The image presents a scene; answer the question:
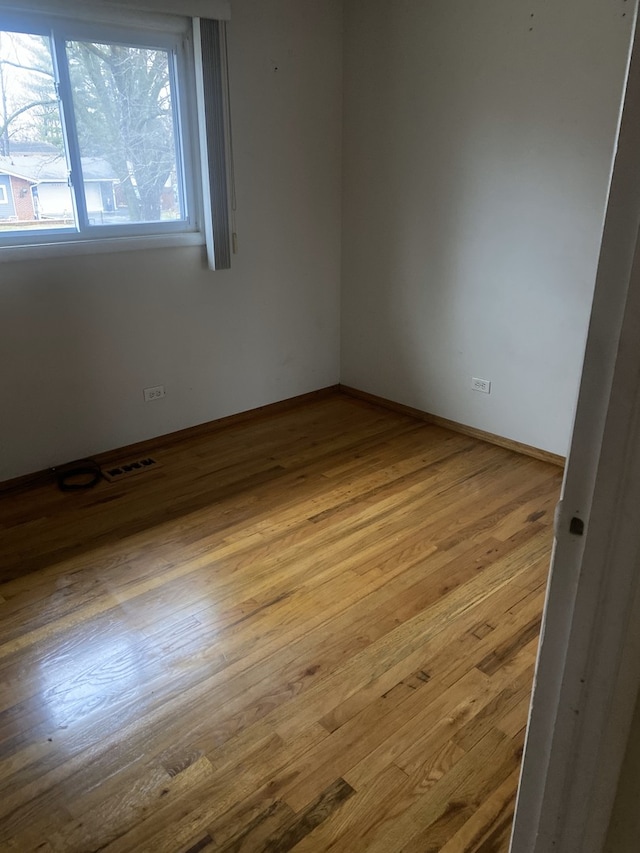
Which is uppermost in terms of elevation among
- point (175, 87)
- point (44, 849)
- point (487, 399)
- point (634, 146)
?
point (175, 87)

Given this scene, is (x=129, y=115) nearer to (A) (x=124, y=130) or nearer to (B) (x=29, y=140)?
(A) (x=124, y=130)

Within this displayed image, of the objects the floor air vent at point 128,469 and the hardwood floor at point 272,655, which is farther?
the floor air vent at point 128,469

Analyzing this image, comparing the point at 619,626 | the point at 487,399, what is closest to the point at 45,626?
the point at 619,626

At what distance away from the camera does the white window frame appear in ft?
9.37

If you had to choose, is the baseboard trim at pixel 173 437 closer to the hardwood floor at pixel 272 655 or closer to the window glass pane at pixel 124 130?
the hardwood floor at pixel 272 655

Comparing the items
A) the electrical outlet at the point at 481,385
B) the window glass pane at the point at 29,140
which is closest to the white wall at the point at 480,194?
the electrical outlet at the point at 481,385

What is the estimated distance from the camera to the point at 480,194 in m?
3.37

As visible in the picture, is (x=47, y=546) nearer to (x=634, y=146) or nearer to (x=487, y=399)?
(x=487, y=399)

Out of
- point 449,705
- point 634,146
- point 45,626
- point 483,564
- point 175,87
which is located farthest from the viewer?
point 175,87

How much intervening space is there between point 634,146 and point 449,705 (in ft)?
5.58

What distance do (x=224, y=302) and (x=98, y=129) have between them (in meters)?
1.09

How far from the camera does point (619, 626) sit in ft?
2.34

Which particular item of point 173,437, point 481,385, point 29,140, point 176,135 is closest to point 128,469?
point 173,437

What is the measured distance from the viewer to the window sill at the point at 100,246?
9.58 feet
